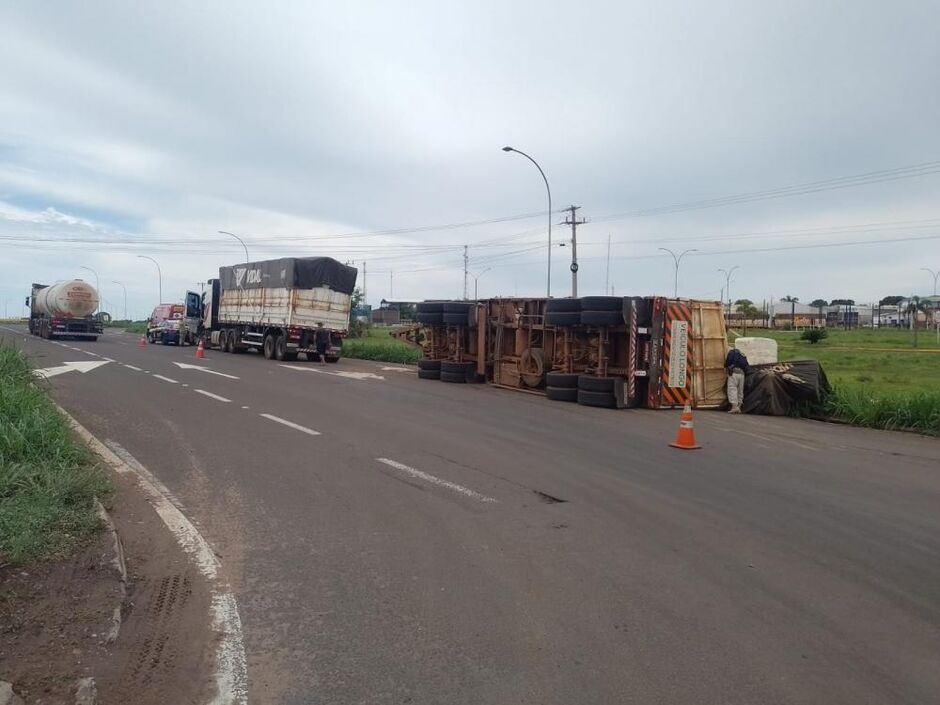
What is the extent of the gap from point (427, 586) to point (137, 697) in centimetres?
198

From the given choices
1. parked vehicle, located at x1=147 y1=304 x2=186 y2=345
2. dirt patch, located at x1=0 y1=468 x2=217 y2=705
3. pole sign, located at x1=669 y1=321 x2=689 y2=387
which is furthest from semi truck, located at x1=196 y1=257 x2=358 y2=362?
dirt patch, located at x1=0 y1=468 x2=217 y2=705

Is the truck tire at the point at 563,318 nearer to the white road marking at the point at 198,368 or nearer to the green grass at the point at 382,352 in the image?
the white road marking at the point at 198,368

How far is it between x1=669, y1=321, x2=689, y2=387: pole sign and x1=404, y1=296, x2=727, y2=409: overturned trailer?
2 centimetres

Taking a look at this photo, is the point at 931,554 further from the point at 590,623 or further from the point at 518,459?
the point at 518,459

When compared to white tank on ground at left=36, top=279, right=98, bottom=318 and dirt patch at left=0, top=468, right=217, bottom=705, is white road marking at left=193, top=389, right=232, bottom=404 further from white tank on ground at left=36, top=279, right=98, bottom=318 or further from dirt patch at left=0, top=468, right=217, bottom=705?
white tank on ground at left=36, top=279, right=98, bottom=318

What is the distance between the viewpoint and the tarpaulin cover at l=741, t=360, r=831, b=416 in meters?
15.9

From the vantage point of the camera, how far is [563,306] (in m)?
17.4

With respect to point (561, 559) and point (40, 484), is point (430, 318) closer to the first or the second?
point (40, 484)

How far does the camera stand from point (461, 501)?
741 cm

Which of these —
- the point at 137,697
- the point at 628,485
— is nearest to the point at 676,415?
the point at 628,485

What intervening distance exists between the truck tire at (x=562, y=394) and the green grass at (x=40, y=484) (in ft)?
35.1

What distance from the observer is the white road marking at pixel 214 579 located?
12.4ft

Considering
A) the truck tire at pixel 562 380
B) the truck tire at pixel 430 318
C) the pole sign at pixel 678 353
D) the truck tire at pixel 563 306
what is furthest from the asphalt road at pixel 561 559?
Answer: the truck tire at pixel 430 318

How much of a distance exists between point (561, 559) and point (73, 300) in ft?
145
